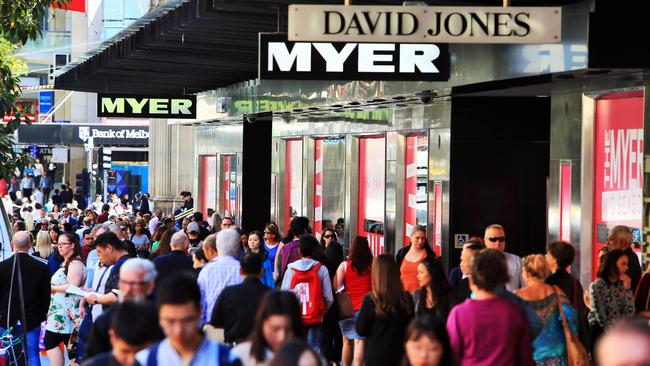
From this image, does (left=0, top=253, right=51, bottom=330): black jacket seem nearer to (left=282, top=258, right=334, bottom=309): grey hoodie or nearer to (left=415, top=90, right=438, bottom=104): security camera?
(left=282, top=258, right=334, bottom=309): grey hoodie

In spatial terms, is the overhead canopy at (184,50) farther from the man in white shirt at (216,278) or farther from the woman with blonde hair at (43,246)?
the man in white shirt at (216,278)

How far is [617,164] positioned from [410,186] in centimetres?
611

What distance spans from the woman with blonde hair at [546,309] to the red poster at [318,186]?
50.6ft

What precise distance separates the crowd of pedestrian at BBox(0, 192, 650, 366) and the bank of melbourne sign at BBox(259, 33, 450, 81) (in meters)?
1.59

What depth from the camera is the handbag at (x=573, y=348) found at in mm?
9516

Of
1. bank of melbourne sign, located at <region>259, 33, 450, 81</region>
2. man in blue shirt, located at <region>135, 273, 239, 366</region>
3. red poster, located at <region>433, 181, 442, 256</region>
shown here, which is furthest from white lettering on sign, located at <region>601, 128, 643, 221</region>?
man in blue shirt, located at <region>135, 273, 239, 366</region>

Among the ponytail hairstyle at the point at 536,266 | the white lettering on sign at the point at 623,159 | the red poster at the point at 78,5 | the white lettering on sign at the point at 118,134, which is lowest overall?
the ponytail hairstyle at the point at 536,266

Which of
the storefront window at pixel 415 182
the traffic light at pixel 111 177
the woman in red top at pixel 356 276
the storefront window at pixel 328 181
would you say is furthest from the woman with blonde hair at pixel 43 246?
the traffic light at pixel 111 177

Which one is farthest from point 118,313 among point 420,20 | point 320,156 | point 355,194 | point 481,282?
point 320,156

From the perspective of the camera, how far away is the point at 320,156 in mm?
25062

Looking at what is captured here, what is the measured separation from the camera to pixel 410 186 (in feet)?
67.3

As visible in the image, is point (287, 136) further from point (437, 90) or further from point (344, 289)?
point (344, 289)

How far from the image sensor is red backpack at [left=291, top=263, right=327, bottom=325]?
1242cm

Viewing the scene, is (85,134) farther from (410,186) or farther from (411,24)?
(411,24)
